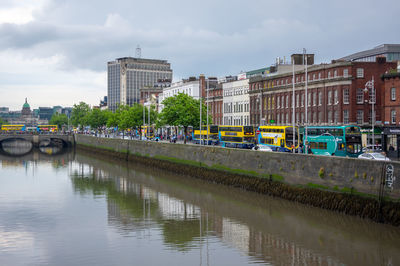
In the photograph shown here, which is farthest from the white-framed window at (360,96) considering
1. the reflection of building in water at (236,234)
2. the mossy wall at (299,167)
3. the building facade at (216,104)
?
the reflection of building in water at (236,234)

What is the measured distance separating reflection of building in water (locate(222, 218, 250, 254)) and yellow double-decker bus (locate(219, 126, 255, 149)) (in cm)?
4395

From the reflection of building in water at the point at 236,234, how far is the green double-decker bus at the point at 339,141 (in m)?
19.6

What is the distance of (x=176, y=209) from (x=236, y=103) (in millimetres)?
75567

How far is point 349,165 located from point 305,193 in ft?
17.1

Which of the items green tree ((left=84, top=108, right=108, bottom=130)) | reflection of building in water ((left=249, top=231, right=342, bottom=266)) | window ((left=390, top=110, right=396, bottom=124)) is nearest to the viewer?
reflection of building in water ((left=249, top=231, right=342, bottom=266))

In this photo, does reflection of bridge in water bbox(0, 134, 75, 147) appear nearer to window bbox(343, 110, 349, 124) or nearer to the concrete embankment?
the concrete embankment

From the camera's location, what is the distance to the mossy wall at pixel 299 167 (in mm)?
30516

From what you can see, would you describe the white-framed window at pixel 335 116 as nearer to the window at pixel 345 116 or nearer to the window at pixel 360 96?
the window at pixel 345 116

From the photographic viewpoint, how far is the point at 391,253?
2523cm

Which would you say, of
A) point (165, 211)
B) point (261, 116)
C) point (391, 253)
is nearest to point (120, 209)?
point (165, 211)

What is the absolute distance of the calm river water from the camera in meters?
25.1

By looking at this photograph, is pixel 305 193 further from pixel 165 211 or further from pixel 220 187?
pixel 220 187

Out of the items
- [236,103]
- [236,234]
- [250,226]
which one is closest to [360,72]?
[236,103]

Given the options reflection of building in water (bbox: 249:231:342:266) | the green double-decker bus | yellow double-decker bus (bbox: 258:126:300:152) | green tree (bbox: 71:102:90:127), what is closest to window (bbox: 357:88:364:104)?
yellow double-decker bus (bbox: 258:126:300:152)
